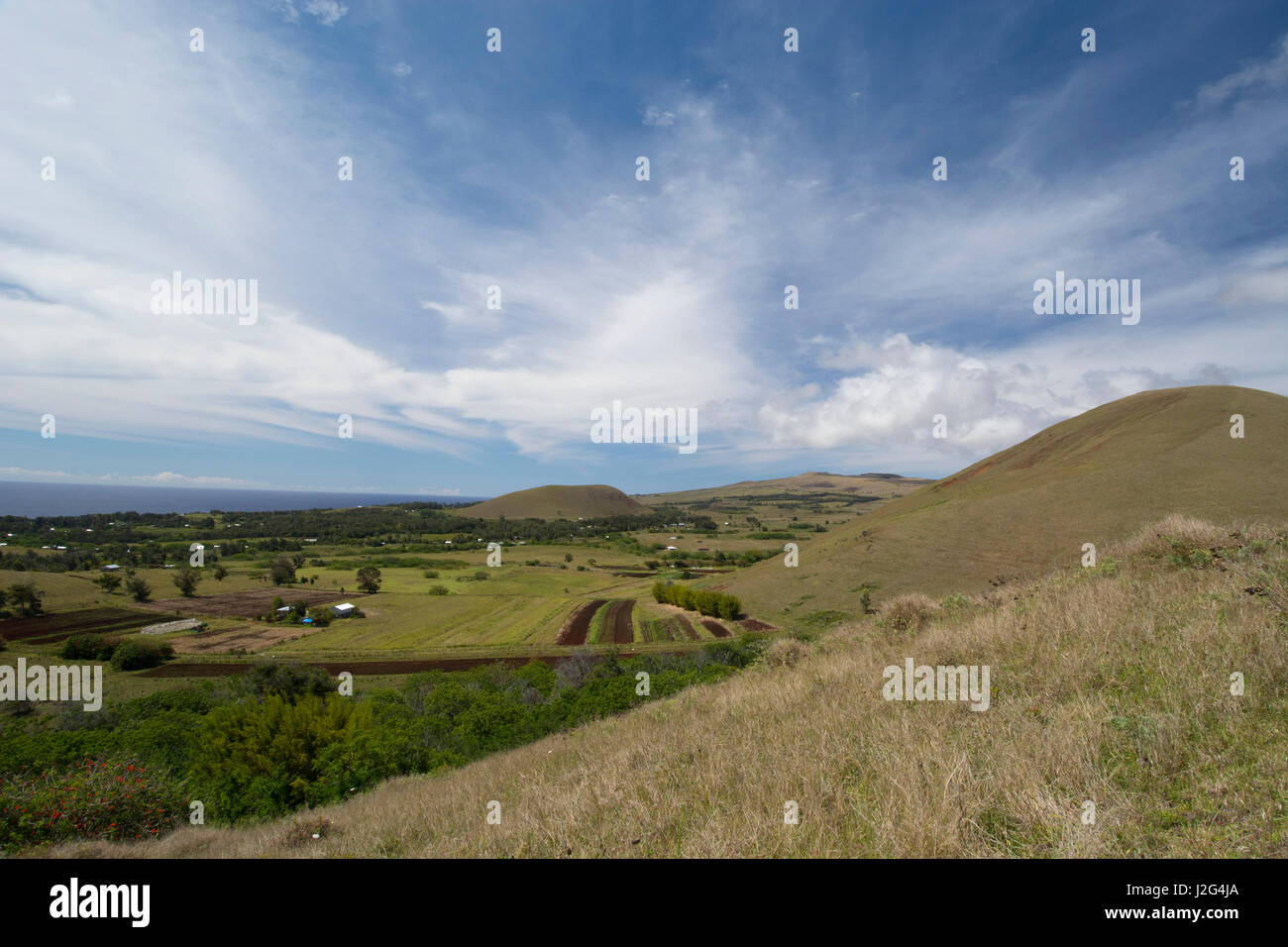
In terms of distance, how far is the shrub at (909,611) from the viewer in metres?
14.2

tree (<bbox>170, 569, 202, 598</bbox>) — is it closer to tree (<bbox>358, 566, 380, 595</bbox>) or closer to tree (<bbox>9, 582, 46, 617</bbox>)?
tree (<bbox>9, 582, 46, 617</bbox>)

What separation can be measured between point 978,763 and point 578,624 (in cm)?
7821

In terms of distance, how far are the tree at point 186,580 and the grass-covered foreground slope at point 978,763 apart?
122847 millimetres

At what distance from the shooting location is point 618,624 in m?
77.7

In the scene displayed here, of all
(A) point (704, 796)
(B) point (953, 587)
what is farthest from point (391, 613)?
(A) point (704, 796)

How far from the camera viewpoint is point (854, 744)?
5746 mm

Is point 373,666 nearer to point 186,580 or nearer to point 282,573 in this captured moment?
point 186,580

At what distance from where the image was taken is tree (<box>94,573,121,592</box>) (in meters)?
97.4

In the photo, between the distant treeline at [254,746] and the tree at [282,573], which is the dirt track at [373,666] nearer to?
the distant treeline at [254,746]

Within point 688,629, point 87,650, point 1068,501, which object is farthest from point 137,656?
point 1068,501

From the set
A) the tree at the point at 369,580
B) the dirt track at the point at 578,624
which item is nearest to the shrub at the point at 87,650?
the tree at the point at 369,580

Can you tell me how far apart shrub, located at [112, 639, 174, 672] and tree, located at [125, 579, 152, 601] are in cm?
3779
